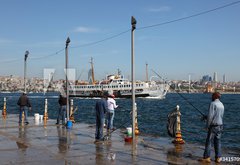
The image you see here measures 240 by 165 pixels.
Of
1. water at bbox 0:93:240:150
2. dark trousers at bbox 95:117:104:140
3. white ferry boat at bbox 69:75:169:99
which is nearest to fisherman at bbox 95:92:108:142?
dark trousers at bbox 95:117:104:140

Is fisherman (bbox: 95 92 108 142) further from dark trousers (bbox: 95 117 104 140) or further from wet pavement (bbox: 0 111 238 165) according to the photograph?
wet pavement (bbox: 0 111 238 165)

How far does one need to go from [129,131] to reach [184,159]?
4.02m

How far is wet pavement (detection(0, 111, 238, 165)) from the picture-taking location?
8.74 m

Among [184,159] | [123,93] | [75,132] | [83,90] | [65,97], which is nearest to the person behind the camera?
[184,159]

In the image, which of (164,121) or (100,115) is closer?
(100,115)

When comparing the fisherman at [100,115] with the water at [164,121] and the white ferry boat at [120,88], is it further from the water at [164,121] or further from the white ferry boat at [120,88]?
the white ferry boat at [120,88]

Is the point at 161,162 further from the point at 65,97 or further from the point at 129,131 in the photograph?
the point at 65,97

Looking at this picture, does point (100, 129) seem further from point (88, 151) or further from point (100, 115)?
point (88, 151)

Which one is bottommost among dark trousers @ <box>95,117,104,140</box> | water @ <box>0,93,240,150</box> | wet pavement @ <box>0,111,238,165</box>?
water @ <box>0,93,240,150</box>

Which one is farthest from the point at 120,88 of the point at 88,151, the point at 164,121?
the point at 88,151

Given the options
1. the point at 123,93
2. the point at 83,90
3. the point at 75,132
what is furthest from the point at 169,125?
the point at 83,90

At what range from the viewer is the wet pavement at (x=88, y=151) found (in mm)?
8742

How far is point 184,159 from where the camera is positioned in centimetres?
902

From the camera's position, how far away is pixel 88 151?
396 inches
